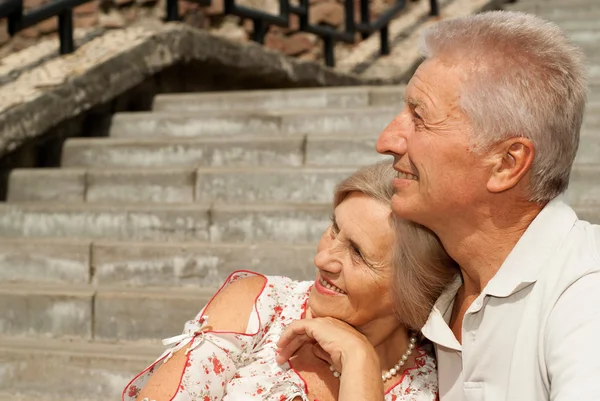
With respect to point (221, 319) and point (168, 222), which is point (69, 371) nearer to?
point (168, 222)

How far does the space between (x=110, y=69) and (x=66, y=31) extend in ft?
1.10

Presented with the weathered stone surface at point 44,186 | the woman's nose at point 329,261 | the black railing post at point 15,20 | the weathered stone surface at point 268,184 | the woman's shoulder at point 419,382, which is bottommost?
the weathered stone surface at point 44,186

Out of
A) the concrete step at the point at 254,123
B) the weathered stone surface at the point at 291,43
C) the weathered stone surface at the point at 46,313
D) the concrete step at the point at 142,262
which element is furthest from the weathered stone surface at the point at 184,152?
the weathered stone surface at the point at 291,43

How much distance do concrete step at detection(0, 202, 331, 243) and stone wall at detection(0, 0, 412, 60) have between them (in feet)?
9.34

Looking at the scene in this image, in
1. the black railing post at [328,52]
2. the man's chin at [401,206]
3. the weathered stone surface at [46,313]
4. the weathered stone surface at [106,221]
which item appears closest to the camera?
the man's chin at [401,206]

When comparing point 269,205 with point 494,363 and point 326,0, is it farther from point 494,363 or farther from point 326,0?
point 326,0

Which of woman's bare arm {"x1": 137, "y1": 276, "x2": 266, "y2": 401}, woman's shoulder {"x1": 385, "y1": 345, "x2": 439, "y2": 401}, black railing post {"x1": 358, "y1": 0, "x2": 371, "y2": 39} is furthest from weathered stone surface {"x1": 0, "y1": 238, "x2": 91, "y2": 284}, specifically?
black railing post {"x1": 358, "y1": 0, "x2": 371, "y2": 39}

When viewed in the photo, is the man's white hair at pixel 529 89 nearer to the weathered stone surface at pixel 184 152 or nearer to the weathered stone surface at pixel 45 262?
the weathered stone surface at pixel 45 262

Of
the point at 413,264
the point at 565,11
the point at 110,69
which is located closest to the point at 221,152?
the point at 110,69

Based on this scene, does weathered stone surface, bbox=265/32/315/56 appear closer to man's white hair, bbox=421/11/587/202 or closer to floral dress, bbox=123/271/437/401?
floral dress, bbox=123/271/437/401

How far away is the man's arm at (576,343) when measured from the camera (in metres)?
1.47

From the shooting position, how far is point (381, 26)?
635 centimetres

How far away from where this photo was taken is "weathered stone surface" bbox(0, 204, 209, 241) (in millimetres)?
3758

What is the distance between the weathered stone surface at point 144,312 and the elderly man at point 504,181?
5.05 ft
